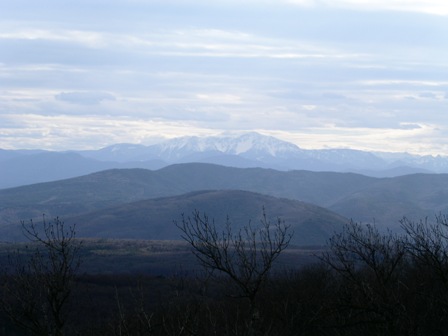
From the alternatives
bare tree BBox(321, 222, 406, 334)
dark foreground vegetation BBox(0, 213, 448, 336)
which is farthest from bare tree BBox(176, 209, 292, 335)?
bare tree BBox(321, 222, 406, 334)

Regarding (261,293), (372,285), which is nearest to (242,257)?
(372,285)

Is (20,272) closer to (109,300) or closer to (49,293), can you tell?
(49,293)

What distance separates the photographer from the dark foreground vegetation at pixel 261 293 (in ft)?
77.6

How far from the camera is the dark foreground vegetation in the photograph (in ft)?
77.6

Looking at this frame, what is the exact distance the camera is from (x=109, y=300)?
400 feet

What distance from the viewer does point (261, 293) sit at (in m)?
60.8

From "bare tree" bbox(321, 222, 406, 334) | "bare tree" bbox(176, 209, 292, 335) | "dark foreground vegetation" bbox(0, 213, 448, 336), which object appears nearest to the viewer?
"bare tree" bbox(176, 209, 292, 335)

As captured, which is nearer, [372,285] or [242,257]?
[242,257]

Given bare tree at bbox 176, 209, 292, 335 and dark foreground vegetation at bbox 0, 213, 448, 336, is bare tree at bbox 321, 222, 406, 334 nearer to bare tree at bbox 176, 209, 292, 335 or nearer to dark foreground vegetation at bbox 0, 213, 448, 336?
dark foreground vegetation at bbox 0, 213, 448, 336

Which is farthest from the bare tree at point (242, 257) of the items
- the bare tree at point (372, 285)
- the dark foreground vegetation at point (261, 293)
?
the bare tree at point (372, 285)

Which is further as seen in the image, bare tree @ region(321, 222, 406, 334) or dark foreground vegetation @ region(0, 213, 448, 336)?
dark foreground vegetation @ region(0, 213, 448, 336)

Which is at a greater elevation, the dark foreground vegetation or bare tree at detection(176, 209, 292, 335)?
bare tree at detection(176, 209, 292, 335)

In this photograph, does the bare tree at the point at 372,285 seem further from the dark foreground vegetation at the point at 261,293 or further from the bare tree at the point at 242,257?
the bare tree at the point at 242,257

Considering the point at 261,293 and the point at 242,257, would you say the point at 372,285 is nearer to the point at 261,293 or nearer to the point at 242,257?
the point at 242,257
